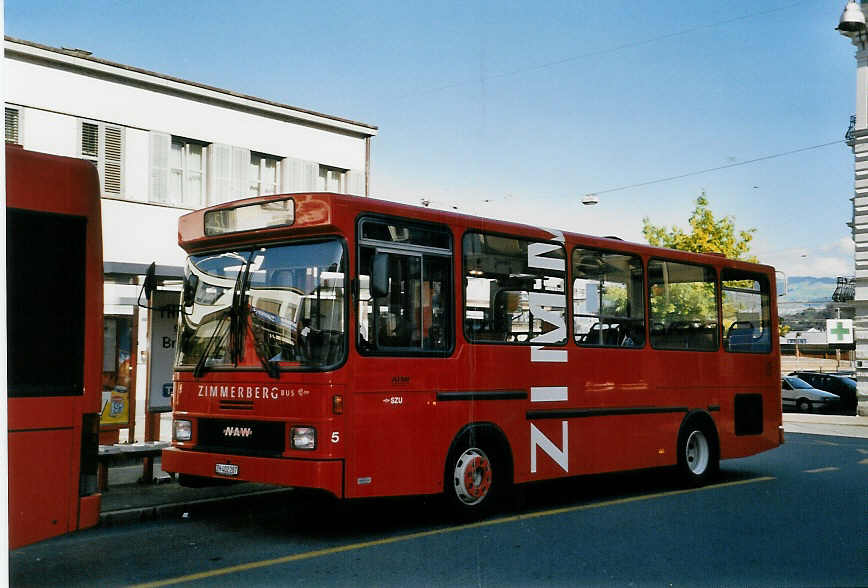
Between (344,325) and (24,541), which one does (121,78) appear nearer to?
(344,325)

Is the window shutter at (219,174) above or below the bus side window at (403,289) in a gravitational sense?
above

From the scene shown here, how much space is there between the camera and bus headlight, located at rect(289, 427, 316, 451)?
8570mm

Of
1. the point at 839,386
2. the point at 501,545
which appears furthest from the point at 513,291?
the point at 839,386

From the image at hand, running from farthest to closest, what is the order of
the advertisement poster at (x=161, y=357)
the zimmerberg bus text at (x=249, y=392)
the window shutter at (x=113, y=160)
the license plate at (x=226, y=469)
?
1. the window shutter at (x=113, y=160)
2. the advertisement poster at (x=161, y=357)
3. the license plate at (x=226, y=469)
4. the zimmerberg bus text at (x=249, y=392)

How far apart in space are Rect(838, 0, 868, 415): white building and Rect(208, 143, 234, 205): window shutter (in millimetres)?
18122

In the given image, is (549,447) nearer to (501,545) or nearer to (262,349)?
(501,545)

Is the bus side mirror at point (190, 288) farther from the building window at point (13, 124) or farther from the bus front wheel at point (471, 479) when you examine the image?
the building window at point (13, 124)

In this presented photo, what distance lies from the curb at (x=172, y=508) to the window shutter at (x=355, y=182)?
1996cm

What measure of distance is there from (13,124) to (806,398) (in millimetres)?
28047

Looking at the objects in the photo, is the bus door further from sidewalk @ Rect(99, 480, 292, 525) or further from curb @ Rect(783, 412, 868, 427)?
curb @ Rect(783, 412, 868, 427)

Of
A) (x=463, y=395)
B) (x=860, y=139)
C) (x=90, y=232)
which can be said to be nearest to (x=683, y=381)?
(x=463, y=395)

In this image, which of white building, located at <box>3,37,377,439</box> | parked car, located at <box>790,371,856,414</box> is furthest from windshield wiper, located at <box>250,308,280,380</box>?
parked car, located at <box>790,371,856,414</box>

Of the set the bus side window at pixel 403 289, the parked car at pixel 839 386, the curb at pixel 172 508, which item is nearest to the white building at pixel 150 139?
the curb at pixel 172 508

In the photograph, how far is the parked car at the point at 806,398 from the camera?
3569 cm
